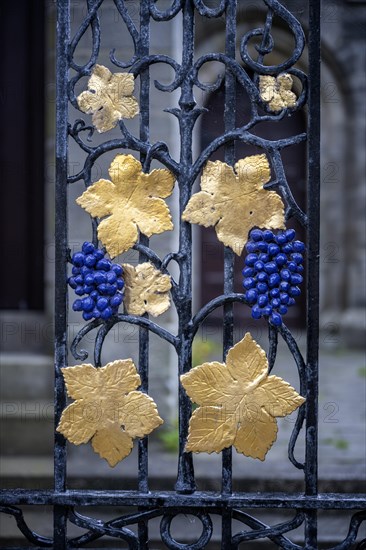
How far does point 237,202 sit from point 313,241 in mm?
202

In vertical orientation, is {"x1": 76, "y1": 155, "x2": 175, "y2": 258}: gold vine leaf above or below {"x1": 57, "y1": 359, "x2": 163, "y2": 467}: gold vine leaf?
above

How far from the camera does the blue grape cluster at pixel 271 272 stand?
175 centimetres

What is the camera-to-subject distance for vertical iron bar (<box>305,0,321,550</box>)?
1790 mm

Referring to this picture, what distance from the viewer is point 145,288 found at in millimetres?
1794

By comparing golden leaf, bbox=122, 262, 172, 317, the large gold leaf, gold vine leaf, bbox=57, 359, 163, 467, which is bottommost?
the large gold leaf

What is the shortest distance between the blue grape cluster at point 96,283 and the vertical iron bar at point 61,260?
7 cm

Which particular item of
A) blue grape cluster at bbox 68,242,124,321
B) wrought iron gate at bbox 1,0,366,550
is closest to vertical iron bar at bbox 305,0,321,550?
wrought iron gate at bbox 1,0,366,550

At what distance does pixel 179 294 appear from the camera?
182 centimetres

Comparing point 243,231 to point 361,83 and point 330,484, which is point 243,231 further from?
point 361,83

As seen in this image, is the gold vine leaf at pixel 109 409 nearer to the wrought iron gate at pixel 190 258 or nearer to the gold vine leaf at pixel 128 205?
the wrought iron gate at pixel 190 258

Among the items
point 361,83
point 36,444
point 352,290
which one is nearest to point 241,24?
point 361,83

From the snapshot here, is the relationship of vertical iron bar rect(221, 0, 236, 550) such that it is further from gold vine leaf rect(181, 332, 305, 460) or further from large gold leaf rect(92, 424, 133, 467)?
large gold leaf rect(92, 424, 133, 467)

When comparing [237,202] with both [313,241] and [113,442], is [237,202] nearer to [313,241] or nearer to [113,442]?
[313,241]

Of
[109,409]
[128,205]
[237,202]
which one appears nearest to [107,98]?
[128,205]
